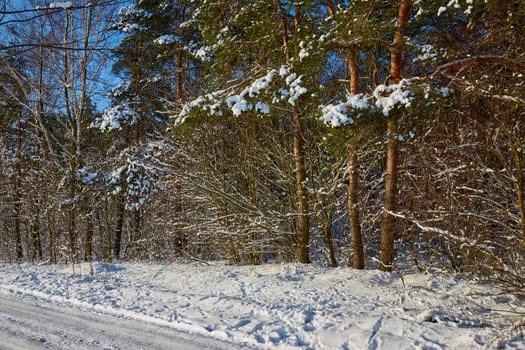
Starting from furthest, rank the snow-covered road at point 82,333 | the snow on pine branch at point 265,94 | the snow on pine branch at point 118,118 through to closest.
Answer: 1. the snow on pine branch at point 118,118
2. the snow on pine branch at point 265,94
3. the snow-covered road at point 82,333

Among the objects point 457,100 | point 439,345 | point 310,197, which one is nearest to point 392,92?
point 457,100

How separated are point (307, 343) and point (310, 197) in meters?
5.36

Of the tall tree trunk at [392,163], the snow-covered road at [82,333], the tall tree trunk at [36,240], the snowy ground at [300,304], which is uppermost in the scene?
the tall tree trunk at [392,163]

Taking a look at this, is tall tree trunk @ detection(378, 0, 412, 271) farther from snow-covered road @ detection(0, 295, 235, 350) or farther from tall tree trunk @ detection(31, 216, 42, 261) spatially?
tall tree trunk @ detection(31, 216, 42, 261)

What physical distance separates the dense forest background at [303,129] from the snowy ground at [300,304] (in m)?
0.54

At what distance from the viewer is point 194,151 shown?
10.4 meters

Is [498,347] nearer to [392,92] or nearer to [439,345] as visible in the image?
[439,345]

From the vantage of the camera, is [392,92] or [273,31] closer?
[392,92]

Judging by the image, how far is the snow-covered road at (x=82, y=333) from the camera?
11.6ft

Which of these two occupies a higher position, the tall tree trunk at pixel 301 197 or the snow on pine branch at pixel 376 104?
the snow on pine branch at pixel 376 104

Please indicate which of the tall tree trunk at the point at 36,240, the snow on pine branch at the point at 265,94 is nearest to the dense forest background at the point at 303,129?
the snow on pine branch at the point at 265,94

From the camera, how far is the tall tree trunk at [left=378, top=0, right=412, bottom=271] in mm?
5531

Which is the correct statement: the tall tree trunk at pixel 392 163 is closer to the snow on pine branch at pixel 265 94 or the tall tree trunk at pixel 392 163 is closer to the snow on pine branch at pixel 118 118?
the snow on pine branch at pixel 265 94

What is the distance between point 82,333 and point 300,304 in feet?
9.11
